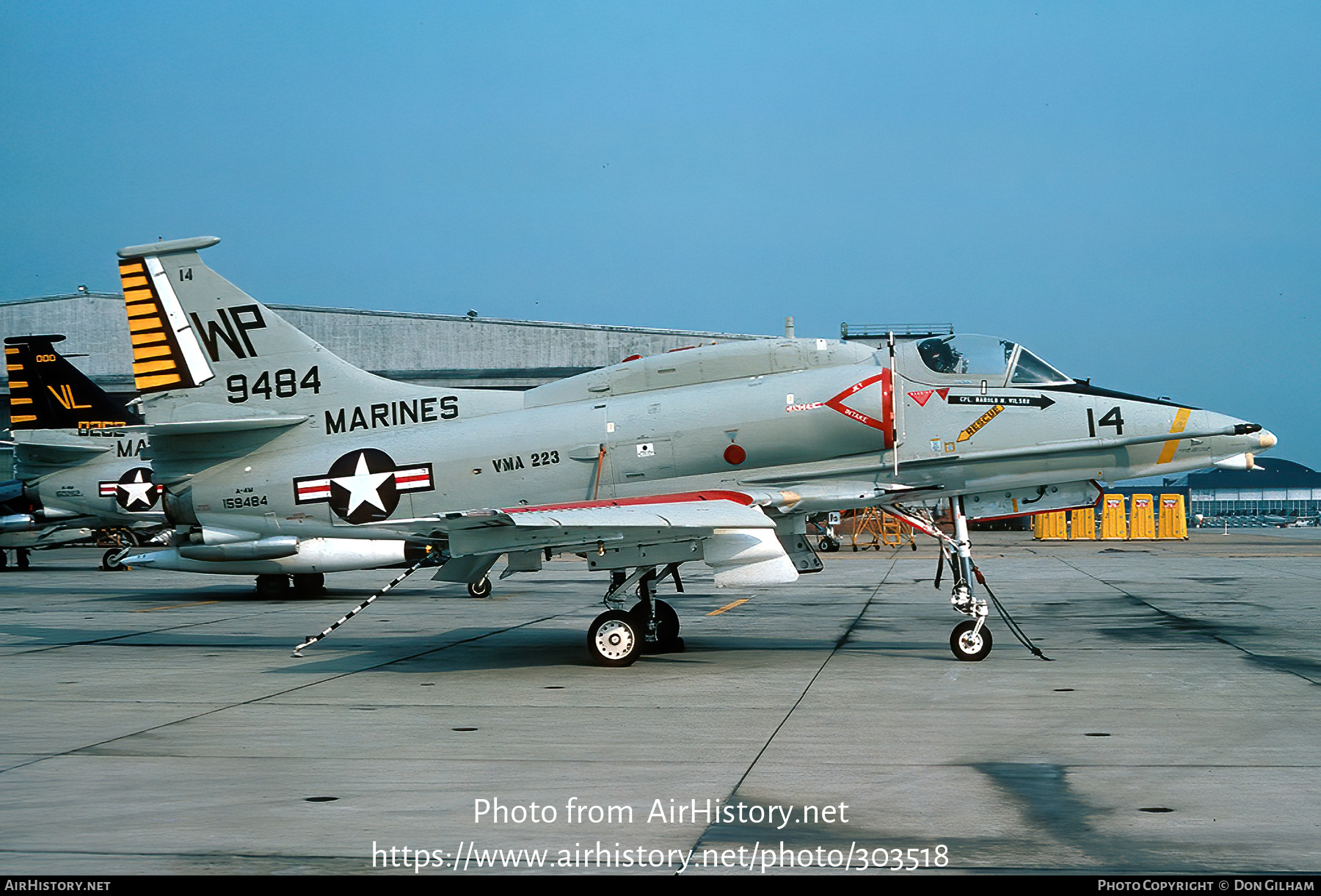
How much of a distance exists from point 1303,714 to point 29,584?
95.3 feet

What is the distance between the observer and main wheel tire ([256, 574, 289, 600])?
78.4 ft

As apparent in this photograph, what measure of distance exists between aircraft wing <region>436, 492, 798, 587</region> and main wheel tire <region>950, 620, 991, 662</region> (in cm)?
234

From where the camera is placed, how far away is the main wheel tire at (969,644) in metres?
12.8

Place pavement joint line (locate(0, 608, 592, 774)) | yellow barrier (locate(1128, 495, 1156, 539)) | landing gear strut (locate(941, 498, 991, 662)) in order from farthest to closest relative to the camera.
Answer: yellow barrier (locate(1128, 495, 1156, 539)), landing gear strut (locate(941, 498, 991, 662)), pavement joint line (locate(0, 608, 592, 774))

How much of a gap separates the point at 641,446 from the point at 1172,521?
44230mm

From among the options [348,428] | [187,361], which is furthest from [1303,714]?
[187,361]

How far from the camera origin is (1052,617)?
59.1ft

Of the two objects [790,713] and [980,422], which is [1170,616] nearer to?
[980,422]

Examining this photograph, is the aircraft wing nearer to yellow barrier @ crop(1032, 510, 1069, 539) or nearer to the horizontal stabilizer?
the horizontal stabilizer

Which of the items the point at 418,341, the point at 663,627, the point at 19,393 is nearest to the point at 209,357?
the point at 663,627

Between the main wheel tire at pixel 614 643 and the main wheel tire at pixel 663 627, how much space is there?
2.96 feet

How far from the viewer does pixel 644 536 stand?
477 inches

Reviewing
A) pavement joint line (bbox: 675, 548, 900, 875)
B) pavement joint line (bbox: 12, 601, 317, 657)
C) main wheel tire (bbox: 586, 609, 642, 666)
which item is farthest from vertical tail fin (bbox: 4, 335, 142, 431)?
main wheel tire (bbox: 586, 609, 642, 666)
